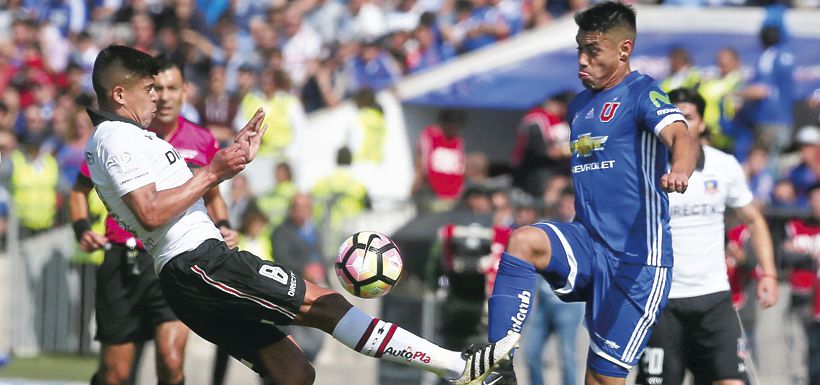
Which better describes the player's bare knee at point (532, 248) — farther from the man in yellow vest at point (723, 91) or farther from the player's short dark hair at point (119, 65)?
the man in yellow vest at point (723, 91)

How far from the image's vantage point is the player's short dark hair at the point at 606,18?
24.3 feet

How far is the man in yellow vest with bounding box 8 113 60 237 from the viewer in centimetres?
1599

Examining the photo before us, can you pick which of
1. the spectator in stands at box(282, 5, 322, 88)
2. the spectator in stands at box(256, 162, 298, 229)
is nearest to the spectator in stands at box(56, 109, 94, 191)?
the spectator in stands at box(256, 162, 298, 229)

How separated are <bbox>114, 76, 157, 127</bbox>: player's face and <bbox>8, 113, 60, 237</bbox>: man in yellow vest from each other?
9.13 meters

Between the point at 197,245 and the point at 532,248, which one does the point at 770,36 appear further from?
the point at 197,245

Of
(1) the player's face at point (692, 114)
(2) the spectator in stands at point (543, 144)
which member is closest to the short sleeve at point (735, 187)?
(1) the player's face at point (692, 114)

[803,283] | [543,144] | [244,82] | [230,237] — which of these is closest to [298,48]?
[244,82]

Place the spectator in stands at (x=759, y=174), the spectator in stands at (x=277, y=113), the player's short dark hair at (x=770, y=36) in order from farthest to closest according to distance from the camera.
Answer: the spectator in stands at (x=277, y=113), the player's short dark hair at (x=770, y=36), the spectator in stands at (x=759, y=174)

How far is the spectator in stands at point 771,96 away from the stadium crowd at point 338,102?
0.08ft

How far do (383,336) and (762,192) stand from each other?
8440 mm

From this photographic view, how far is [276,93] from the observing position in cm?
1734

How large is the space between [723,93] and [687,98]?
6.35 metres

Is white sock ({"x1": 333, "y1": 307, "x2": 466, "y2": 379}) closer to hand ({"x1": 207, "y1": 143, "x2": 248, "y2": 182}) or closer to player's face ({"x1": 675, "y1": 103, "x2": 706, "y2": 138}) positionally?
hand ({"x1": 207, "y1": 143, "x2": 248, "y2": 182})

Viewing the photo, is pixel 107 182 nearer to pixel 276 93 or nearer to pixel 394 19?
pixel 276 93
